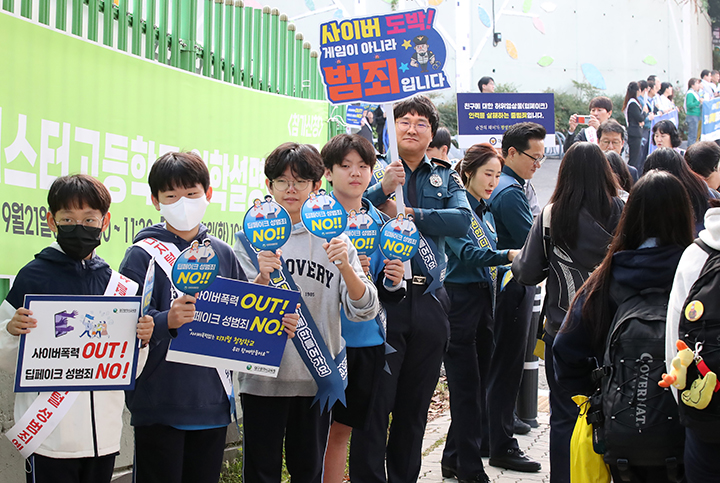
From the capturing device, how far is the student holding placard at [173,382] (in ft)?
9.88

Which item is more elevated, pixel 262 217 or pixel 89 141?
pixel 89 141

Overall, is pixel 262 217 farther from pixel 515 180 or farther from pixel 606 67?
pixel 606 67

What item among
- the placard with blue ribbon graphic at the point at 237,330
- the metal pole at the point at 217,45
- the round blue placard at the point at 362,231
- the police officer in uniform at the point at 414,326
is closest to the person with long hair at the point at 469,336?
the police officer in uniform at the point at 414,326

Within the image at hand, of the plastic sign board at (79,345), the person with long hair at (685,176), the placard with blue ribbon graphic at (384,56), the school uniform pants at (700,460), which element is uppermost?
the placard with blue ribbon graphic at (384,56)

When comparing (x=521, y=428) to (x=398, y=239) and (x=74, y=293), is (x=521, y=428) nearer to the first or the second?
(x=398, y=239)

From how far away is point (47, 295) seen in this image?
2848 mm

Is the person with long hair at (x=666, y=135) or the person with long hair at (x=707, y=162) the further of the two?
the person with long hair at (x=666, y=135)

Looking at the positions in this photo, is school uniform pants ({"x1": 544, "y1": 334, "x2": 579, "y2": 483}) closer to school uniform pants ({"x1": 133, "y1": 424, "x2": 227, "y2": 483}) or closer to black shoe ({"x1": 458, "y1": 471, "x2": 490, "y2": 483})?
black shoe ({"x1": 458, "y1": 471, "x2": 490, "y2": 483})

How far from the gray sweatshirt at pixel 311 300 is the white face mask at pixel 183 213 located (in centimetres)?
34

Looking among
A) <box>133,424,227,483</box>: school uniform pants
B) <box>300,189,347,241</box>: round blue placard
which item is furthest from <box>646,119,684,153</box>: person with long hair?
<box>133,424,227,483</box>: school uniform pants

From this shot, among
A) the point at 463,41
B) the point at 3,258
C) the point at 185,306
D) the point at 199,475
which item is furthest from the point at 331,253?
the point at 463,41

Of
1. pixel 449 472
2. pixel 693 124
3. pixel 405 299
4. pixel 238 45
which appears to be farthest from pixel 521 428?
pixel 693 124

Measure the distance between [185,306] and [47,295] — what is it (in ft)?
1.78

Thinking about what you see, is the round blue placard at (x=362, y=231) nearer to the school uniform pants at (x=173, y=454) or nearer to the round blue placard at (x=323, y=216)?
the round blue placard at (x=323, y=216)
